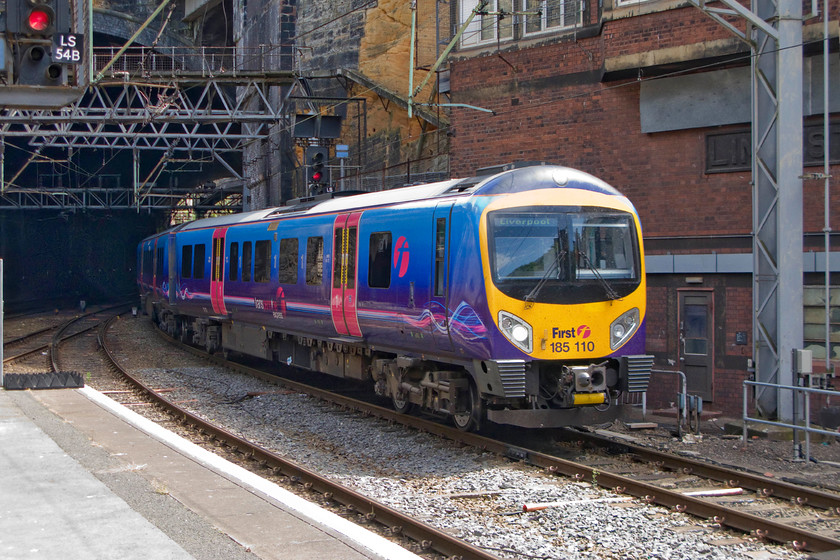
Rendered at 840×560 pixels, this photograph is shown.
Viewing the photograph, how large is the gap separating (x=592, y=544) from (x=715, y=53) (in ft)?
→ 29.3

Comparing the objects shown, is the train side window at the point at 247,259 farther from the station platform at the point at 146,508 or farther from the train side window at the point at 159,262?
the train side window at the point at 159,262

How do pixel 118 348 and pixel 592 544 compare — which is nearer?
pixel 592 544

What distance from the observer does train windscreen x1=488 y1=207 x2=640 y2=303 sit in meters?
9.69

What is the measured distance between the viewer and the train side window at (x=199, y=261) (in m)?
20.2

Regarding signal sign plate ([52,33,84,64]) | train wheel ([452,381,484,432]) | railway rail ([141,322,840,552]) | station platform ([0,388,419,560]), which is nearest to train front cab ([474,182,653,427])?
train wheel ([452,381,484,432])

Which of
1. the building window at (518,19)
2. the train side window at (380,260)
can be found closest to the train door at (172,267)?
the building window at (518,19)

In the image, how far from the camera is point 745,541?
6.70 metres

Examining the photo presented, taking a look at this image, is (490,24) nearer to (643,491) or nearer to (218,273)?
(218,273)

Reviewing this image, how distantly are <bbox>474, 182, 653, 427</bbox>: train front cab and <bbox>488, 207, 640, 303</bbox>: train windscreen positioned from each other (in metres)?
0.01

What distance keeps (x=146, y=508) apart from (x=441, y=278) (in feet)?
15.3

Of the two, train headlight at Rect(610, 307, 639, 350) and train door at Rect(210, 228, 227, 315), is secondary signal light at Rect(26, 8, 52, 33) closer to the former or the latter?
train headlight at Rect(610, 307, 639, 350)

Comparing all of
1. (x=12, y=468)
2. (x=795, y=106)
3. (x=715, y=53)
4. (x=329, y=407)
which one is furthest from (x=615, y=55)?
(x=12, y=468)

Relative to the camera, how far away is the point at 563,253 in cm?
995

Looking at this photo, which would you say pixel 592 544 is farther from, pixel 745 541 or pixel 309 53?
pixel 309 53
